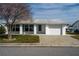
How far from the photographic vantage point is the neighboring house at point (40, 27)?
26031 millimetres

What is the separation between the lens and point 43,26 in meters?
27.0

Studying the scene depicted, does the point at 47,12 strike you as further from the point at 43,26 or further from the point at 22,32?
the point at 22,32

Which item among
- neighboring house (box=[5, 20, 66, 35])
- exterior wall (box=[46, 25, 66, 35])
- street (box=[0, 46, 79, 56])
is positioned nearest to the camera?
street (box=[0, 46, 79, 56])

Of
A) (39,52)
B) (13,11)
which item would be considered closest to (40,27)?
(13,11)

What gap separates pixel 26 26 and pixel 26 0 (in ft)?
54.6

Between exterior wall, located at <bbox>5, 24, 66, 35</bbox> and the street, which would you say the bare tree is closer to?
the street

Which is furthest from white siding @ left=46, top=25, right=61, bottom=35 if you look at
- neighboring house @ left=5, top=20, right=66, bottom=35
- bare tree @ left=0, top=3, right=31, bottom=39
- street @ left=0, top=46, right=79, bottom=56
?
street @ left=0, top=46, right=79, bottom=56

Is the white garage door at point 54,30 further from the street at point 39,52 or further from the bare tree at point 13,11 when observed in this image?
the street at point 39,52

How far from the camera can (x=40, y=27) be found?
89.0 ft

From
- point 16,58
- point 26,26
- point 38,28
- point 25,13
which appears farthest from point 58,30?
point 16,58

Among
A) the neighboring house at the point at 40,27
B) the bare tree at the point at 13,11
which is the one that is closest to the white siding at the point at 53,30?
the neighboring house at the point at 40,27

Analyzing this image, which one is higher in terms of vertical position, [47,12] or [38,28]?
[47,12]

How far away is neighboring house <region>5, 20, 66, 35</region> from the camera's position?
26.0m

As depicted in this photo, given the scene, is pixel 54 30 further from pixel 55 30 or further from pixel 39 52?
pixel 39 52
